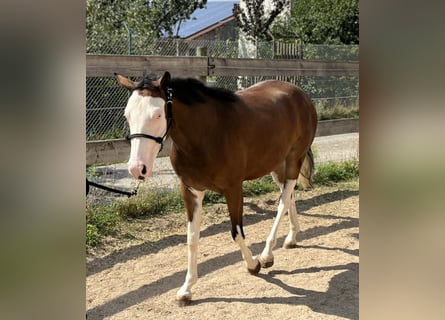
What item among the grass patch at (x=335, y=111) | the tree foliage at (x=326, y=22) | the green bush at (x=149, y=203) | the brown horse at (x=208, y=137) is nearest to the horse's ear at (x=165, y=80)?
the brown horse at (x=208, y=137)

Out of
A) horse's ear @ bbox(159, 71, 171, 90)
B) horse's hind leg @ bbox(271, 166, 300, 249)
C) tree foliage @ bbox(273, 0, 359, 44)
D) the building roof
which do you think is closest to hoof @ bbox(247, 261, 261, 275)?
horse's hind leg @ bbox(271, 166, 300, 249)

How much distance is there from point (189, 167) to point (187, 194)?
30 cm

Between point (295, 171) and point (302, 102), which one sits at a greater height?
point (302, 102)

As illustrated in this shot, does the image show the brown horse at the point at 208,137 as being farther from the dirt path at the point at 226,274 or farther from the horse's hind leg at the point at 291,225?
the horse's hind leg at the point at 291,225

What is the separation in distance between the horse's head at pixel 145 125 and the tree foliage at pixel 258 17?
48.2 ft

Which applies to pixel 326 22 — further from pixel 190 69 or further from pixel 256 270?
pixel 256 270

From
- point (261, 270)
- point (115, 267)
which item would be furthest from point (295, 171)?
point (115, 267)

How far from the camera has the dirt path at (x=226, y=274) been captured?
3244mm

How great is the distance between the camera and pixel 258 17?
17.4 metres

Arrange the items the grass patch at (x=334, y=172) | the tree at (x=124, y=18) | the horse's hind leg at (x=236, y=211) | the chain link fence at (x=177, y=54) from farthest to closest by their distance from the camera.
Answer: the tree at (x=124, y=18), the grass patch at (x=334, y=172), the chain link fence at (x=177, y=54), the horse's hind leg at (x=236, y=211)

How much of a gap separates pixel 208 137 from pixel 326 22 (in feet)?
42.1

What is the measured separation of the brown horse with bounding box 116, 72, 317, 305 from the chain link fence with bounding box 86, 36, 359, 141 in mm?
2135
